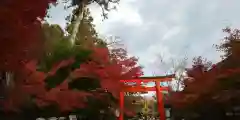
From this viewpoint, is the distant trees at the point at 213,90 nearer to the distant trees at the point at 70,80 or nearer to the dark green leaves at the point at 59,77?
the distant trees at the point at 70,80

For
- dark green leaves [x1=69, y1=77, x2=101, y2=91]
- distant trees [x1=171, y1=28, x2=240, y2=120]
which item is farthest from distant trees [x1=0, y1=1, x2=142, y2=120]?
Answer: distant trees [x1=171, y1=28, x2=240, y2=120]

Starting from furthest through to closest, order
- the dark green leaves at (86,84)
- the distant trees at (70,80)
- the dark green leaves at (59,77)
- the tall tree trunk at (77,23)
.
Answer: the tall tree trunk at (77,23) → the dark green leaves at (86,84) → the dark green leaves at (59,77) → the distant trees at (70,80)

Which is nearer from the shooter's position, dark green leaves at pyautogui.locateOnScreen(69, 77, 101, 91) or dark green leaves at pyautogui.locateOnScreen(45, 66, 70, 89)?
dark green leaves at pyautogui.locateOnScreen(45, 66, 70, 89)

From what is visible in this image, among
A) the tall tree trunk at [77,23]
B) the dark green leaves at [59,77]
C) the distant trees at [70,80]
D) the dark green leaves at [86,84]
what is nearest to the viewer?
the distant trees at [70,80]

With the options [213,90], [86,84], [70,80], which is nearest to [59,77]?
[70,80]

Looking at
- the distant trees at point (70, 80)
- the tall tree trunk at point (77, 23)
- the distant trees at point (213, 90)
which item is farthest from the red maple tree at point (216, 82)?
the tall tree trunk at point (77, 23)

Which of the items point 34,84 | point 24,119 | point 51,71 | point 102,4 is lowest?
point 24,119

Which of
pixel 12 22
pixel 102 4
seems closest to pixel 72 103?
pixel 12 22

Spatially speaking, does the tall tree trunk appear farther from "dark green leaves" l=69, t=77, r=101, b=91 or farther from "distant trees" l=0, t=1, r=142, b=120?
"dark green leaves" l=69, t=77, r=101, b=91

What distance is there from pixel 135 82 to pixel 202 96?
5.80 metres

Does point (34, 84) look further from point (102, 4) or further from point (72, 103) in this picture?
point (102, 4)

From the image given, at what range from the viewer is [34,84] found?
11.1 meters

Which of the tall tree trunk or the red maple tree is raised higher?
the tall tree trunk

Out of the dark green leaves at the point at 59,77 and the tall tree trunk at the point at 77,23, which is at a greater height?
the tall tree trunk at the point at 77,23
